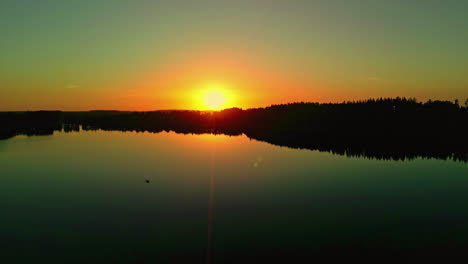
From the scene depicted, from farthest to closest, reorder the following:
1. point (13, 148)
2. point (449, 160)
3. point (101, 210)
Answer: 1. point (13, 148)
2. point (449, 160)
3. point (101, 210)

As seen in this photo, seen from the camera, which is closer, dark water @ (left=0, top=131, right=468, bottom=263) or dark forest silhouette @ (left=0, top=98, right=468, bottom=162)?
dark water @ (left=0, top=131, right=468, bottom=263)

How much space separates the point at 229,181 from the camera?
32.1 metres

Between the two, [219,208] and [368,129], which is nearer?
[219,208]

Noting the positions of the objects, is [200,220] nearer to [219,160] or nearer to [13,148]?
[219,160]

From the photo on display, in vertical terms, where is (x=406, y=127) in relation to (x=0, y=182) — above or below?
above

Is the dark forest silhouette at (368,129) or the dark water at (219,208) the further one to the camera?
the dark forest silhouette at (368,129)

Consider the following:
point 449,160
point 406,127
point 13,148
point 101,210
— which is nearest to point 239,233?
point 101,210

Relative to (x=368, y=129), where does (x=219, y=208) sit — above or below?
below

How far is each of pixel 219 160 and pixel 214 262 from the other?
1200 inches

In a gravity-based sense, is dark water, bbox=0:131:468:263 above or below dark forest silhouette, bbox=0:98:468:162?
below

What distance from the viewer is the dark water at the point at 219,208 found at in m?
17.3

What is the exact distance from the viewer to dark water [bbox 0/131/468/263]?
682 inches

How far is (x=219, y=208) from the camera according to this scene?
2348 cm

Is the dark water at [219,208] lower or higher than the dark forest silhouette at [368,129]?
lower
